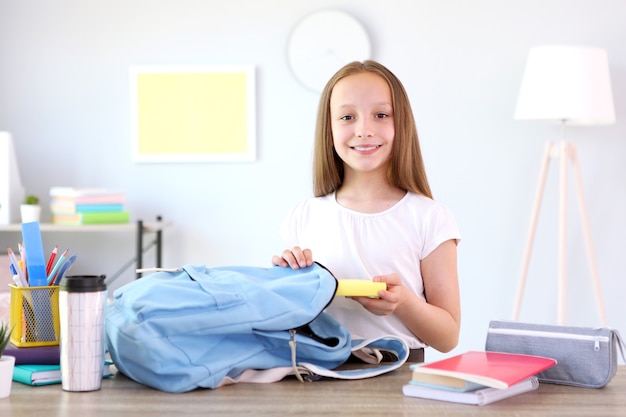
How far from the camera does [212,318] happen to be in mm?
1271

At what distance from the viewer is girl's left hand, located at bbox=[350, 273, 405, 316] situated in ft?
4.55

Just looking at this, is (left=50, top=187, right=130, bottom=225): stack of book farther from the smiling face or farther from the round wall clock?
the smiling face

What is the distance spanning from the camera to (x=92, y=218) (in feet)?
11.9

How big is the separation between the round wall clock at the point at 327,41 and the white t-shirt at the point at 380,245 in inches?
84.6

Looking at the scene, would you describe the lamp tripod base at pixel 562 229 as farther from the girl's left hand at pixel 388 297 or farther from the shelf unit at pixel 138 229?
the girl's left hand at pixel 388 297

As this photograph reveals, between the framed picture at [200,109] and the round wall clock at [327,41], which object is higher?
the round wall clock at [327,41]

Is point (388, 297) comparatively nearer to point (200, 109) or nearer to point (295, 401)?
point (295, 401)

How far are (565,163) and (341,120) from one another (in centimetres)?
211

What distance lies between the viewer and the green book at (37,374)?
1306 mm

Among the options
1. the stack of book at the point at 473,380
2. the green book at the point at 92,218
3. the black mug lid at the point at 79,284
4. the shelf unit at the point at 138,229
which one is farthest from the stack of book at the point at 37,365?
the green book at the point at 92,218

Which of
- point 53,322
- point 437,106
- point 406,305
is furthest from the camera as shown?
point 437,106

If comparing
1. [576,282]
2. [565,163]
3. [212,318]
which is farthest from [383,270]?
[576,282]

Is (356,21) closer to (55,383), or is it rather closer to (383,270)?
(383,270)

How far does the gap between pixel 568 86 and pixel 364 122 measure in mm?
2074
